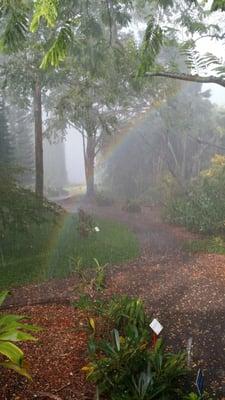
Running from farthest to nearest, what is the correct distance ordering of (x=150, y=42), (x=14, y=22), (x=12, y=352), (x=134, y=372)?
(x=150, y=42) → (x=14, y=22) → (x=134, y=372) → (x=12, y=352)

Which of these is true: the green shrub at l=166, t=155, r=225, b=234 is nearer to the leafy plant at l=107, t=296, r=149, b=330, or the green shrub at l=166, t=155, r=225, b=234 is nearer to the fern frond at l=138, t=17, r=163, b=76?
the fern frond at l=138, t=17, r=163, b=76

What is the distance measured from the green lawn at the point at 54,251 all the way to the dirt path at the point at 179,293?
578 mm

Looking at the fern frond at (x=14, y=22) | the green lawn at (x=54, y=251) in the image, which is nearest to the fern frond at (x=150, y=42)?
the fern frond at (x=14, y=22)

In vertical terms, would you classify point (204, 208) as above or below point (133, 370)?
above

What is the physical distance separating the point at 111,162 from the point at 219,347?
2694cm

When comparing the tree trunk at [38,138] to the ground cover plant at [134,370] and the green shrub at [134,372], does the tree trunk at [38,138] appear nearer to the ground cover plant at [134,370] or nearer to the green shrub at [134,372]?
the ground cover plant at [134,370]

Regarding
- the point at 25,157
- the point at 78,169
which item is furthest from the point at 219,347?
the point at 78,169

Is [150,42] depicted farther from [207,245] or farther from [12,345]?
[207,245]

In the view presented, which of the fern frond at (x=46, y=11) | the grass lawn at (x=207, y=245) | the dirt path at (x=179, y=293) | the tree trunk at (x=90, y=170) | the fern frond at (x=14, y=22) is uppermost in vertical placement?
the fern frond at (x=14, y=22)

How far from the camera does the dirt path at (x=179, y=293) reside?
661 cm

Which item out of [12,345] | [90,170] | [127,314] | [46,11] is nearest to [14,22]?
[46,11]

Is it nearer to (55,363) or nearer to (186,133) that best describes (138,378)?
(55,363)

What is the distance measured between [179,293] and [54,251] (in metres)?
4.75

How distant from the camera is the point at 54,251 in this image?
1241cm
